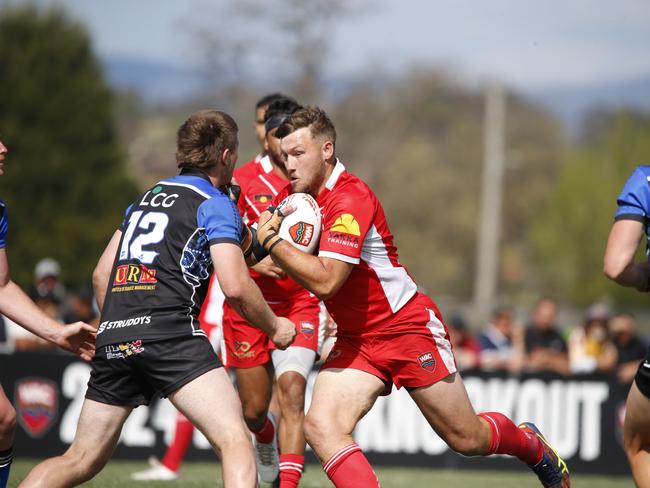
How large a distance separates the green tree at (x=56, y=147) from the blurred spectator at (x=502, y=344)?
70.0ft

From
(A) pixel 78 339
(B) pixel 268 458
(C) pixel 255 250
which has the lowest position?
(B) pixel 268 458

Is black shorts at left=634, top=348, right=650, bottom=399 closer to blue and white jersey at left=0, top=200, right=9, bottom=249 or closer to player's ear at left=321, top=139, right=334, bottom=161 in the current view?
player's ear at left=321, top=139, right=334, bottom=161

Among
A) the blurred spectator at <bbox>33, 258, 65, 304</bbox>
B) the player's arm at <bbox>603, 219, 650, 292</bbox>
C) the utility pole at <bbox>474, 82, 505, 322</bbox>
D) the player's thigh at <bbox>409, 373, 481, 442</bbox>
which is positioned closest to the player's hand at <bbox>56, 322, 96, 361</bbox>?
the player's thigh at <bbox>409, 373, 481, 442</bbox>

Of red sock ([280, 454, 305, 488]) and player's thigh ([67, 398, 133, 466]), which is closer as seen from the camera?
player's thigh ([67, 398, 133, 466])

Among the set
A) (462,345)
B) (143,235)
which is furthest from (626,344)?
(143,235)

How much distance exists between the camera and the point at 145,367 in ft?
17.2

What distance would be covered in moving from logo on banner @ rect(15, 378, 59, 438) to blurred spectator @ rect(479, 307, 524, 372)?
250 inches

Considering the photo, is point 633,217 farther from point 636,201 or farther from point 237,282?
point 237,282

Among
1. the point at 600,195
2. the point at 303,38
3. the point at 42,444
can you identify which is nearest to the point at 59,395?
the point at 42,444

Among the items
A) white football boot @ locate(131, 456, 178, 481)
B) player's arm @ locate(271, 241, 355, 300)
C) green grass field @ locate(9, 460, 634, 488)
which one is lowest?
green grass field @ locate(9, 460, 634, 488)

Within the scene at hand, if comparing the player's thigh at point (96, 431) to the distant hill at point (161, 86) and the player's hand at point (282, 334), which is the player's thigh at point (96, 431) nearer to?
the player's hand at point (282, 334)

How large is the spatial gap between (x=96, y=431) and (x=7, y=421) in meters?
0.82

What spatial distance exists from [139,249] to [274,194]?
2.50 metres

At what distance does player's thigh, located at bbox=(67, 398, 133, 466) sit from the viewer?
17.3ft
